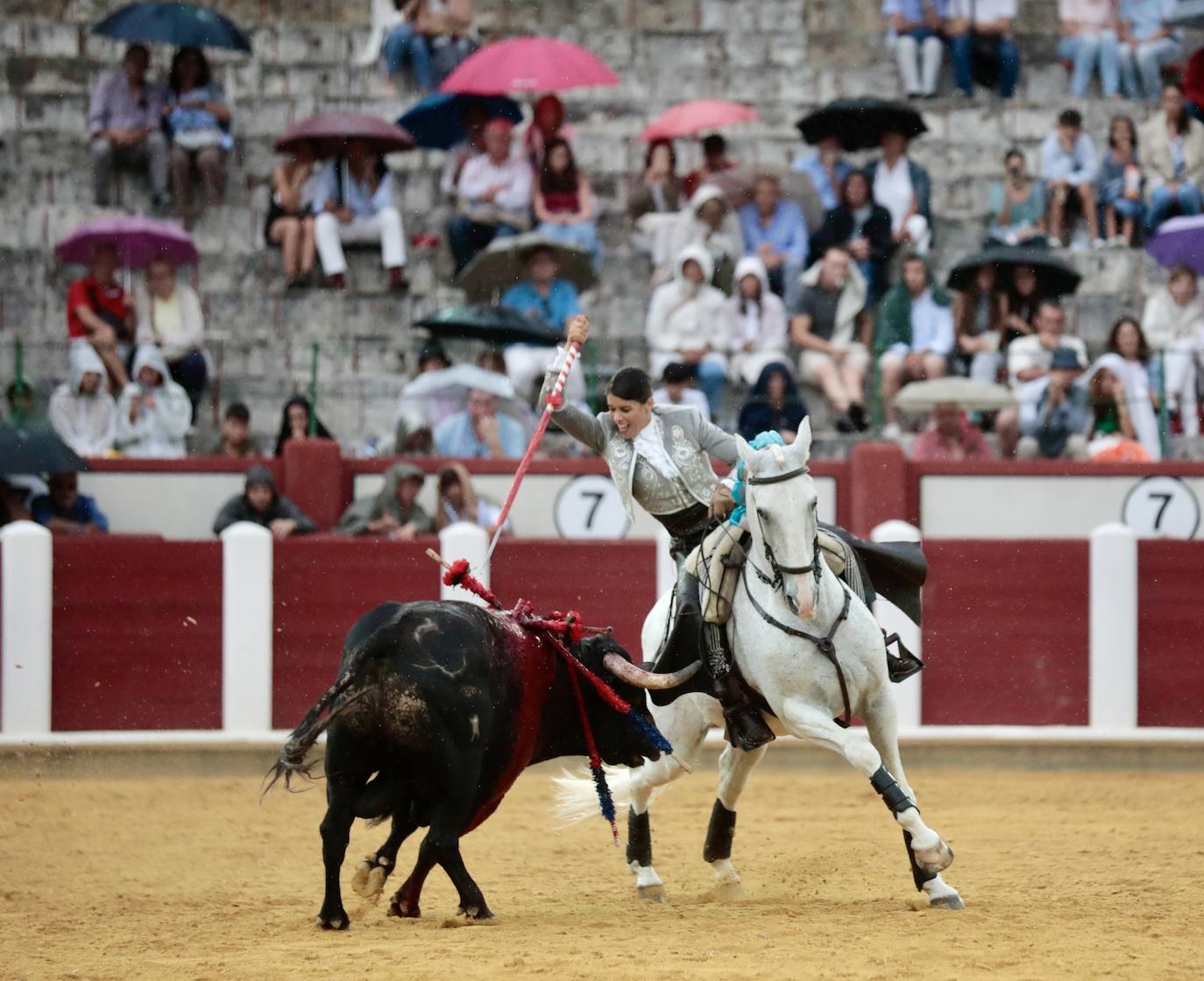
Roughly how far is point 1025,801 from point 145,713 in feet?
14.7

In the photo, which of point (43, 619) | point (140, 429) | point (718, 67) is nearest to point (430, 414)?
point (140, 429)

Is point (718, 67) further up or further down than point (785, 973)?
further up

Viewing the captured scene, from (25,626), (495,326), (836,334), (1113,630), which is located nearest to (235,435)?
(495,326)

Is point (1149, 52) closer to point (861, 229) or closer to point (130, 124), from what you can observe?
point (861, 229)

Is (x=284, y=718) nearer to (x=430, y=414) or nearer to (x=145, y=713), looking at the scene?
(x=145, y=713)

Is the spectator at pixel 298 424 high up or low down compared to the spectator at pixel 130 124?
down

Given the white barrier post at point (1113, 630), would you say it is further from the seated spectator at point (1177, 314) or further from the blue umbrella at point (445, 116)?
the blue umbrella at point (445, 116)

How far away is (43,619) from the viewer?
10.7 metres

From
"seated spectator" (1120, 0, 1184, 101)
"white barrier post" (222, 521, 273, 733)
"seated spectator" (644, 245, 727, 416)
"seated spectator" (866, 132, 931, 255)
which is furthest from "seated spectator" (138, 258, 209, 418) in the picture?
"seated spectator" (1120, 0, 1184, 101)

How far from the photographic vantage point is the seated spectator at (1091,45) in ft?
50.0

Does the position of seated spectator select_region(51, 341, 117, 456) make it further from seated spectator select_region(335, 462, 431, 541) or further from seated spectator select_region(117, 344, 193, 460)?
seated spectator select_region(335, 462, 431, 541)

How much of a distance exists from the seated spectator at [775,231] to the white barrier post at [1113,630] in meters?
2.89

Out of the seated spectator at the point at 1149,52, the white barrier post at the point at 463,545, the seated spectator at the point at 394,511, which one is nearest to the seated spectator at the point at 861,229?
the seated spectator at the point at 1149,52

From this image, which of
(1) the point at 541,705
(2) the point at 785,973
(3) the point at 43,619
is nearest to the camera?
(2) the point at 785,973
